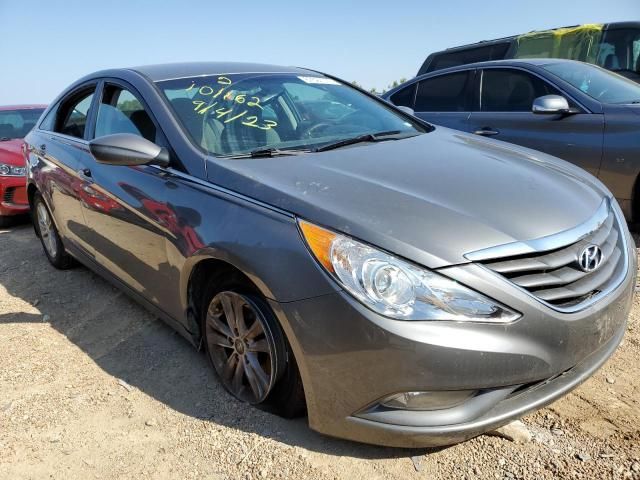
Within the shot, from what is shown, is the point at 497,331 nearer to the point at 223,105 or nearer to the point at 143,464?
the point at 143,464

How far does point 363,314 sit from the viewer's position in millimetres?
1787

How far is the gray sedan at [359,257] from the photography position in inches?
70.6

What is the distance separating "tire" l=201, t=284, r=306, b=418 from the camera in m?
2.14

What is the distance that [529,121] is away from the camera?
4.77m

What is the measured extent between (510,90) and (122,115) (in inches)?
137

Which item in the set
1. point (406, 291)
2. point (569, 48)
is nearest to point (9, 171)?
point (406, 291)

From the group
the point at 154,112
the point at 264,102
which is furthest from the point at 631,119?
the point at 154,112

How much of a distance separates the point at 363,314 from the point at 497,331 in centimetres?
43

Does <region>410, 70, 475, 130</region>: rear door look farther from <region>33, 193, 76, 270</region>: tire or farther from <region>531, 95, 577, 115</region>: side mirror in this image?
<region>33, 193, 76, 270</region>: tire

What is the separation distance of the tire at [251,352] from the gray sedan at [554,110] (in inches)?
128

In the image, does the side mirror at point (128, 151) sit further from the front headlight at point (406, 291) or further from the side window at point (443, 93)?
the side window at point (443, 93)

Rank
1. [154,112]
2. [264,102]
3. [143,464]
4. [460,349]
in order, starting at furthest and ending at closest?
[264,102], [154,112], [143,464], [460,349]

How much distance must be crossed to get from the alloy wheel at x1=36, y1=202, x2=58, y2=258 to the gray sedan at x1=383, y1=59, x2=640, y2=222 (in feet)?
11.9

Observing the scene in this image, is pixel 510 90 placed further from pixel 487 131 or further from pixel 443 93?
pixel 443 93
